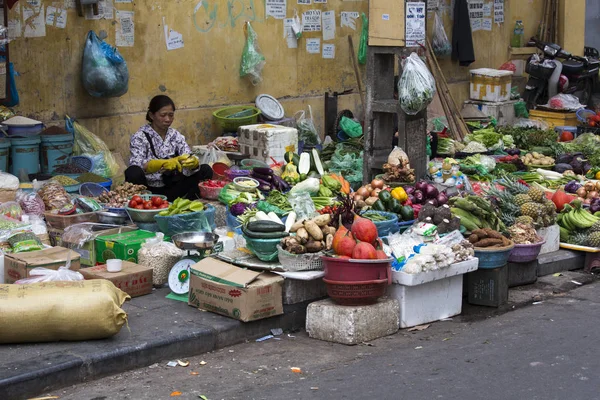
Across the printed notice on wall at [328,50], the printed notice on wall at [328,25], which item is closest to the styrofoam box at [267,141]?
the printed notice on wall at [328,50]

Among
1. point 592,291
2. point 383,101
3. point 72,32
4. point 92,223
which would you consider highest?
point 72,32

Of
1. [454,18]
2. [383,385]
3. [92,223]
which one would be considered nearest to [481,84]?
[454,18]

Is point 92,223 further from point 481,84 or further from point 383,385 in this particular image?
point 481,84

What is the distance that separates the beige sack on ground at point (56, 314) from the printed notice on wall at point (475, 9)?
439 inches

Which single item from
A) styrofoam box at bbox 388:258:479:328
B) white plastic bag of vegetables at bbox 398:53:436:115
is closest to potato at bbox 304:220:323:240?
styrofoam box at bbox 388:258:479:328

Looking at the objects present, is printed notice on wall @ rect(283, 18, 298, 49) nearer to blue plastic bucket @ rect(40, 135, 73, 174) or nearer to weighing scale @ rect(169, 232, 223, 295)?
blue plastic bucket @ rect(40, 135, 73, 174)

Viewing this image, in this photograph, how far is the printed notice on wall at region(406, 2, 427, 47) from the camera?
32.6 feet

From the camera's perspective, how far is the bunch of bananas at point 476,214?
27.4 feet

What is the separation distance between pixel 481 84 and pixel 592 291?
7646 millimetres

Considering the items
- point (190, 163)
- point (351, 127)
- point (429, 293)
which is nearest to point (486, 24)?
point (351, 127)

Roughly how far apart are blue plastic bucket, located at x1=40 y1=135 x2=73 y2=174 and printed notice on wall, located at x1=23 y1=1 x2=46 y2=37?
3.66 feet

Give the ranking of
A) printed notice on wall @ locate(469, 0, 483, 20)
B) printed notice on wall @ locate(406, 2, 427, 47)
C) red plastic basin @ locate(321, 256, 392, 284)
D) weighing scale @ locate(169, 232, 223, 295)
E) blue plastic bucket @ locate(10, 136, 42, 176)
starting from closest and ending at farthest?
red plastic basin @ locate(321, 256, 392, 284) → weighing scale @ locate(169, 232, 223, 295) → blue plastic bucket @ locate(10, 136, 42, 176) → printed notice on wall @ locate(406, 2, 427, 47) → printed notice on wall @ locate(469, 0, 483, 20)

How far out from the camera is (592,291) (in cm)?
845

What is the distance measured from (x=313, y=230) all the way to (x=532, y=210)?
269 cm
